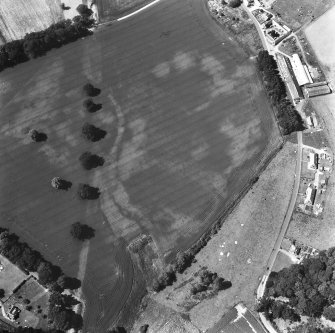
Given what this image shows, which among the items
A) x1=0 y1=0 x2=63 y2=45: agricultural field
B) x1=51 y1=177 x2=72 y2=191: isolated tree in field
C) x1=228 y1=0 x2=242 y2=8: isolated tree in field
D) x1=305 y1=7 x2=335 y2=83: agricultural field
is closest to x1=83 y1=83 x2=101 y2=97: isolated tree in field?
x1=0 y1=0 x2=63 y2=45: agricultural field

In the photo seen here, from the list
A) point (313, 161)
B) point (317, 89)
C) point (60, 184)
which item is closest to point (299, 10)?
point (317, 89)

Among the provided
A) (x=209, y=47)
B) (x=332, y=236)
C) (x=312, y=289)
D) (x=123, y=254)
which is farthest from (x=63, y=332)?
(x=209, y=47)

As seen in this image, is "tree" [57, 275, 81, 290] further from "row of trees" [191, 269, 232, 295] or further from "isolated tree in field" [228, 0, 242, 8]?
"isolated tree in field" [228, 0, 242, 8]

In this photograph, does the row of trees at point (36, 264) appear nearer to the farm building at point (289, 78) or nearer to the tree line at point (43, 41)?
the tree line at point (43, 41)

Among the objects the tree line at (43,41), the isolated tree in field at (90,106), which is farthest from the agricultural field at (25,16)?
the isolated tree in field at (90,106)

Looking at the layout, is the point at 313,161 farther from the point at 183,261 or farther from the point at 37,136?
the point at 37,136

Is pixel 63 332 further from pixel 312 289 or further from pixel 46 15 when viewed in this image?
pixel 46 15
